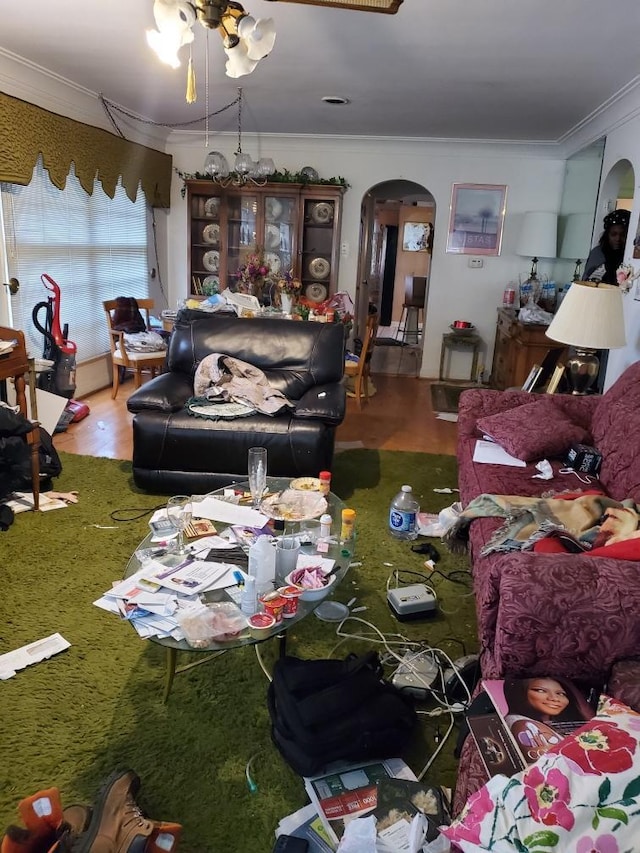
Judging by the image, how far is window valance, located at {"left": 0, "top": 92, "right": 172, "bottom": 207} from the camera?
3.93 metres

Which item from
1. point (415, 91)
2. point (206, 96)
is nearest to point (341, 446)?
point (415, 91)

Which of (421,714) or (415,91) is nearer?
(421,714)

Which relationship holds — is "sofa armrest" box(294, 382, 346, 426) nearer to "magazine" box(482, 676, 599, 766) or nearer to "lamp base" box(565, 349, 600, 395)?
"lamp base" box(565, 349, 600, 395)

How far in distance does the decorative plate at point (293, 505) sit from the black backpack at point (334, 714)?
547mm

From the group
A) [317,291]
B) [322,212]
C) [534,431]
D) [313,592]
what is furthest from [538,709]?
[322,212]

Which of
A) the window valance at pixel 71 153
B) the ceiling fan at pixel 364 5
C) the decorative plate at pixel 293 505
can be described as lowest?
the decorative plate at pixel 293 505

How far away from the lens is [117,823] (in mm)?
1396

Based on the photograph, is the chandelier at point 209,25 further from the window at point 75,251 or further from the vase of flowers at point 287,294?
the vase of flowers at point 287,294

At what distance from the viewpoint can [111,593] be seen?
1742mm

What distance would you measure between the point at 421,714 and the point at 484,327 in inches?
206

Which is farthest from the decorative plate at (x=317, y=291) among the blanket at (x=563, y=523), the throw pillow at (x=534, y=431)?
the blanket at (x=563, y=523)

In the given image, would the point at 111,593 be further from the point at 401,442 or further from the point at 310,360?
the point at 401,442

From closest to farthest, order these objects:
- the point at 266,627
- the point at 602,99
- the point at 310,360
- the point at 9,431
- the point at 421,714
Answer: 1. the point at 266,627
2. the point at 421,714
3. the point at 9,431
4. the point at 310,360
5. the point at 602,99

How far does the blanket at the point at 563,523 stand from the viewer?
5.98 feet
